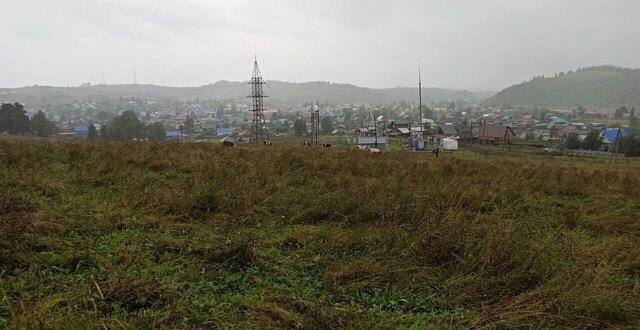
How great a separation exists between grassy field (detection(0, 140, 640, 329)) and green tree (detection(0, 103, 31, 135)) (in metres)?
28.2


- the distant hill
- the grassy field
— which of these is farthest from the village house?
the distant hill

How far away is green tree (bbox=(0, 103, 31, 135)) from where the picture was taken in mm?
28281

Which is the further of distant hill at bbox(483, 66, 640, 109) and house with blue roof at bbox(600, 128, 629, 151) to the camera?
distant hill at bbox(483, 66, 640, 109)

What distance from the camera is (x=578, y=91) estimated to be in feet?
481

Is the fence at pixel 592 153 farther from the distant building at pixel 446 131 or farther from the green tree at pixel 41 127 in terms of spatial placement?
the green tree at pixel 41 127

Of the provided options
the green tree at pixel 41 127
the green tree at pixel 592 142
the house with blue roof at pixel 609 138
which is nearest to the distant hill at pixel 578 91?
the house with blue roof at pixel 609 138

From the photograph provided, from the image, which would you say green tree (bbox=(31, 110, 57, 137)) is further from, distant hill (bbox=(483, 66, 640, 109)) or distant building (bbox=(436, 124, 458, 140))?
distant hill (bbox=(483, 66, 640, 109))

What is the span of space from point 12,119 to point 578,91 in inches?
6887

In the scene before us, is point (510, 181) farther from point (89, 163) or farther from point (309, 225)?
point (89, 163)

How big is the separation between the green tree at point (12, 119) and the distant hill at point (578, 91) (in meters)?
147

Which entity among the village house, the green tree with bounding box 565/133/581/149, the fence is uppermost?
the village house

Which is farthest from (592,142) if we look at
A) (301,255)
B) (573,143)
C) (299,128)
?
(301,255)

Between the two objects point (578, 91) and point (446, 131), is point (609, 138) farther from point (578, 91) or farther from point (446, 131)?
point (578, 91)

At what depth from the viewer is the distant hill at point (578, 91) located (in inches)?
5044
